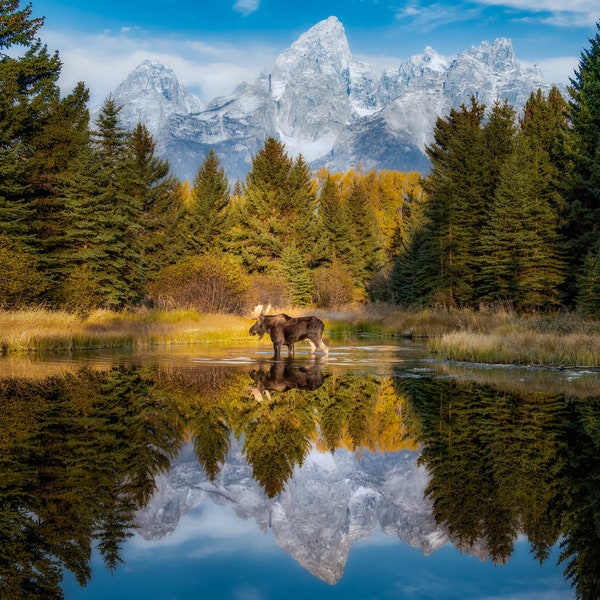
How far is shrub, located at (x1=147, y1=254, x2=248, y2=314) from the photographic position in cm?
3806

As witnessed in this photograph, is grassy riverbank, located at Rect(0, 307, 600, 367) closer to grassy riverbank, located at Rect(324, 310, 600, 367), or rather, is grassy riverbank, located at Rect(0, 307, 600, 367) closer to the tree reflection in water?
grassy riverbank, located at Rect(324, 310, 600, 367)

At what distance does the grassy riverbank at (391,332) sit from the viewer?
1894 centimetres

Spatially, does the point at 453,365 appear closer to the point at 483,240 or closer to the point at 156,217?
the point at 483,240

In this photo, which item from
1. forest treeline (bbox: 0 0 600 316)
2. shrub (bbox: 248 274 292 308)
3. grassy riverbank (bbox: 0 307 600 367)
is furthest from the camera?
shrub (bbox: 248 274 292 308)

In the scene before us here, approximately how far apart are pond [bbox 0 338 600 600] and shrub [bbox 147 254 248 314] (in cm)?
2570

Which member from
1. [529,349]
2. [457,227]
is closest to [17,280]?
[529,349]

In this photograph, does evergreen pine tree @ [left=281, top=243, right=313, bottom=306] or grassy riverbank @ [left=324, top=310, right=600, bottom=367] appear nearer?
grassy riverbank @ [left=324, top=310, right=600, bottom=367]

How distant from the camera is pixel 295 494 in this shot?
620 centimetres

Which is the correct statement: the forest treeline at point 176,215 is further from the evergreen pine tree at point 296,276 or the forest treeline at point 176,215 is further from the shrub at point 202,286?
the evergreen pine tree at point 296,276

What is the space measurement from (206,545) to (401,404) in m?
7.42

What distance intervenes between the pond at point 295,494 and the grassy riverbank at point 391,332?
21.4ft

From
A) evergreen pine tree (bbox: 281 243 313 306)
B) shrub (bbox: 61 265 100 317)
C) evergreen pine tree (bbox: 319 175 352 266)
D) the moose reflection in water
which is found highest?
evergreen pine tree (bbox: 319 175 352 266)

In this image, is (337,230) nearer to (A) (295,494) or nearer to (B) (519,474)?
(B) (519,474)

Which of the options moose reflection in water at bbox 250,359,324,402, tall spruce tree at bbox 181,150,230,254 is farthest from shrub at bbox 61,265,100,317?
tall spruce tree at bbox 181,150,230,254
